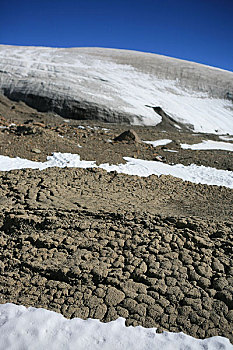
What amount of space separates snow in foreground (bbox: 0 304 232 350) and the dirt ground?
3.2 inches

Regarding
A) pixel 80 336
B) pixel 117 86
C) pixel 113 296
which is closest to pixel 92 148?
pixel 113 296

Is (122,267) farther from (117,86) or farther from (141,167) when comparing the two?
(117,86)

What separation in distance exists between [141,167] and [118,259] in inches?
135

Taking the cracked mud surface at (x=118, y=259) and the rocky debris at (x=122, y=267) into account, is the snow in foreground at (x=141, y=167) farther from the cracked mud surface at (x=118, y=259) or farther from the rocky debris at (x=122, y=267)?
the rocky debris at (x=122, y=267)

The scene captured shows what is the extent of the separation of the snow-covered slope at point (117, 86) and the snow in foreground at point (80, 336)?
1008 cm

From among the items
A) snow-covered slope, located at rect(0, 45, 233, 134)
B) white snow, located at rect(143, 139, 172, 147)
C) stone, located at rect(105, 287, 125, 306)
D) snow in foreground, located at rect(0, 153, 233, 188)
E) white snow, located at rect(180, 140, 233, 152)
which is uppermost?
snow-covered slope, located at rect(0, 45, 233, 134)

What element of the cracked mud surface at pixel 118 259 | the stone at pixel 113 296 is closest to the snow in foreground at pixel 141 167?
the cracked mud surface at pixel 118 259

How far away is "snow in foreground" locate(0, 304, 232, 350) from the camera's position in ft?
7.24

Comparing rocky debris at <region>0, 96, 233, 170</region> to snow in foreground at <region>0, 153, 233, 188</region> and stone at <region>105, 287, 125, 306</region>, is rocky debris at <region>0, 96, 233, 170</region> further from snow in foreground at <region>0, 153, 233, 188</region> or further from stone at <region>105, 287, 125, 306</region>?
stone at <region>105, 287, 125, 306</region>

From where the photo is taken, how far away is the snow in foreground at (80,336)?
221 cm

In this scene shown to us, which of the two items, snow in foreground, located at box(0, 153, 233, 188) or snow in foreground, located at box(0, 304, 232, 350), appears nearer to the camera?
snow in foreground, located at box(0, 304, 232, 350)

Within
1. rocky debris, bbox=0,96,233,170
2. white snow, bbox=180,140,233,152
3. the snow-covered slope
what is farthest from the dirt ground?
the snow-covered slope

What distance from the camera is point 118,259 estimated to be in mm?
2955

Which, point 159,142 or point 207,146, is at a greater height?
point 207,146
